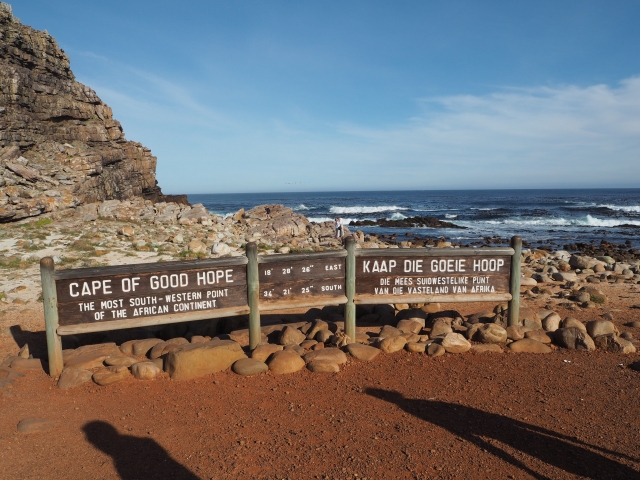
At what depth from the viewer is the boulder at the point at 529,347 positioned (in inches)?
253

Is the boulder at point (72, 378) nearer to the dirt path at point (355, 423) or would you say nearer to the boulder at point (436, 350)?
the dirt path at point (355, 423)

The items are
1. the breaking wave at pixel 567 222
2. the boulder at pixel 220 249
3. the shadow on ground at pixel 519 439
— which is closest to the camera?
the shadow on ground at pixel 519 439

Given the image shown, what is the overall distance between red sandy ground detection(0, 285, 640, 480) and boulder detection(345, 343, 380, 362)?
4.4 inches

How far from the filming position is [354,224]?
49.0 m

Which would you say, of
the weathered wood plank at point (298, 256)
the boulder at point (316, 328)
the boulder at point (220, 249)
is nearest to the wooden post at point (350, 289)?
the weathered wood plank at point (298, 256)

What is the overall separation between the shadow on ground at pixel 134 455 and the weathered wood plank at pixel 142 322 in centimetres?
152

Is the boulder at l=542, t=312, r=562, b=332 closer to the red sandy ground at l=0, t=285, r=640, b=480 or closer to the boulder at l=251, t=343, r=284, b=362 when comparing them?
the red sandy ground at l=0, t=285, r=640, b=480

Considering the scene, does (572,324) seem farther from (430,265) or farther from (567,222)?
(567,222)

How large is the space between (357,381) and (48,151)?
25.3 metres

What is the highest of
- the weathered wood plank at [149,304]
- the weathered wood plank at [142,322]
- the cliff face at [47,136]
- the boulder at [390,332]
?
the cliff face at [47,136]

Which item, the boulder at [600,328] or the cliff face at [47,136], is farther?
the cliff face at [47,136]

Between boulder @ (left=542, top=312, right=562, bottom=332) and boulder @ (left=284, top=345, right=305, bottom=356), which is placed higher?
boulder @ (left=542, top=312, right=562, bottom=332)

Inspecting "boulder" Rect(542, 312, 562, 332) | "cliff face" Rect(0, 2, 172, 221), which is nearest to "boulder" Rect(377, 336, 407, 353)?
"boulder" Rect(542, 312, 562, 332)

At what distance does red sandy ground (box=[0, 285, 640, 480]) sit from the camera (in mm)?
3934
